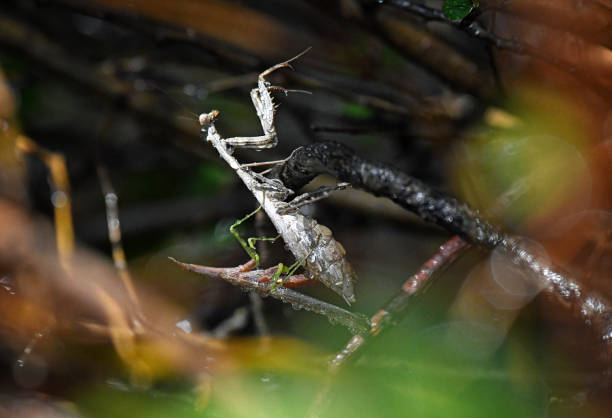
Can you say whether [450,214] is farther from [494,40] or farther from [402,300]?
[494,40]

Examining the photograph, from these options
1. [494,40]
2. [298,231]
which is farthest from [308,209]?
[494,40]

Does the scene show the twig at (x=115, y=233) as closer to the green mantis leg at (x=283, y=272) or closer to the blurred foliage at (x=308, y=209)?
the blurred foliage at (x=308, y=209)

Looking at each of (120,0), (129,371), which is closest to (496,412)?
(129,371)

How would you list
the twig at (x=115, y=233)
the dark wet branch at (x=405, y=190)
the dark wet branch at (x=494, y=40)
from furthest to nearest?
the twig at (x=115, y=233) → the dark wet branch at (x=494, y=40) → the dark wet branch at (x=405, y=190)

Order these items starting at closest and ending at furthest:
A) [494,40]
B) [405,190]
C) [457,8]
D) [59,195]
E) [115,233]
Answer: [405,190]
[457,8]
[494,40]
[115,233]
[59,195]

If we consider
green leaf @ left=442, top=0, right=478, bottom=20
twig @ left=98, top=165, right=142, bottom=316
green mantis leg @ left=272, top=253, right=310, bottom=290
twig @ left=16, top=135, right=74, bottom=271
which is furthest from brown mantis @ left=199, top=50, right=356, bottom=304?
twig @ left=16, top=135, right=74, bottom=271

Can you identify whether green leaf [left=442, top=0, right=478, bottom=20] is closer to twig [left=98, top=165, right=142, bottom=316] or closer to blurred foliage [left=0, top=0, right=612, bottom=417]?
blurred foliage [left=0, top=0, right=612, bottom=417]

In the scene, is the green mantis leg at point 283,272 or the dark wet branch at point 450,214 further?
the green mantis leg at point 283,272

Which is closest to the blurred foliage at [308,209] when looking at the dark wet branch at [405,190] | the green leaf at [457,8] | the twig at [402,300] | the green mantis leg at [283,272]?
the green leaf at [457,8]

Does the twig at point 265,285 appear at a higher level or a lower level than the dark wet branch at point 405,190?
lower
